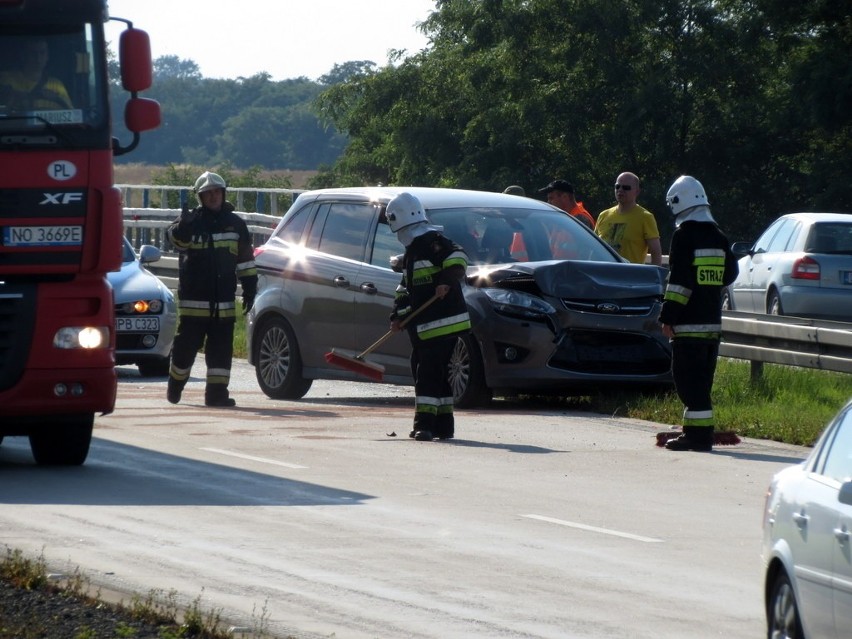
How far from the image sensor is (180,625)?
6676 millimetres

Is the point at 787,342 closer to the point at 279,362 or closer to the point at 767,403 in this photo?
the point at 767,403

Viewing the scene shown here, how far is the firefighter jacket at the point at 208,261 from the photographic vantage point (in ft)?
51.5

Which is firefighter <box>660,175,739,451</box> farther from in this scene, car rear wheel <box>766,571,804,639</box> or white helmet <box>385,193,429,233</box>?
car rear wheel <box>766,571,804,639</box>

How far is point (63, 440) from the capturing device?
11.4 meters

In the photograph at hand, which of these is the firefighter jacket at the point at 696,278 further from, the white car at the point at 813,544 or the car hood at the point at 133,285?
the car hood at the point at 133,285

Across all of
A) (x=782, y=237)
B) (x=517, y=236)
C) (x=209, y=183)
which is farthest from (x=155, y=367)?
(x=782, y=237)

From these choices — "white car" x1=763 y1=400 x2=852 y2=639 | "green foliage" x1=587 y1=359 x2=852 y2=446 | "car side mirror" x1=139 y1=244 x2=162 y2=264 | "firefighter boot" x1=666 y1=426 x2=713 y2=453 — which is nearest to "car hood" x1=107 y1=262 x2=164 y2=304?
"car side mirror" x1=139 y1=244 x2=162 y2=264

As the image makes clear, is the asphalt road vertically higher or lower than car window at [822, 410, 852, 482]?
lower

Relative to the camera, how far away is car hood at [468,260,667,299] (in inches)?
575

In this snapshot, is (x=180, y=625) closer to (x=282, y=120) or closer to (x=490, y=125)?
(x=490, y=125)

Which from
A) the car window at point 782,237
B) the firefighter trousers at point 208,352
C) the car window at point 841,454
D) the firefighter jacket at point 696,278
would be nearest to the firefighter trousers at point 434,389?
the firefighter jacket at point 696,278

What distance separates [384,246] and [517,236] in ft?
3.78

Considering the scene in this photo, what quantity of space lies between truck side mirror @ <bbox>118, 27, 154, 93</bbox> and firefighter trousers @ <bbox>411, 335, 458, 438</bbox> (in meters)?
3.28

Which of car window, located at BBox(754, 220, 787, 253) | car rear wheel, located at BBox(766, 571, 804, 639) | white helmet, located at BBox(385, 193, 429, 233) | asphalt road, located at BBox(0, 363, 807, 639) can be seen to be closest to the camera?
car rear wheel, located at BBox(766, 571, 804, 639)
